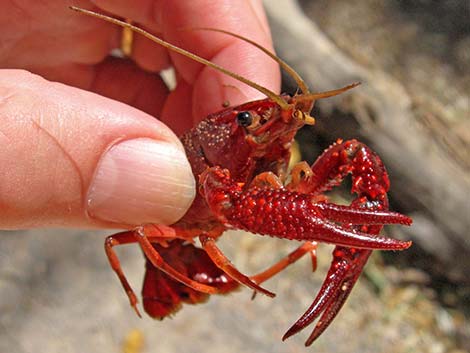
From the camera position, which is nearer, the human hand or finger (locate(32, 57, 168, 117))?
the human hand

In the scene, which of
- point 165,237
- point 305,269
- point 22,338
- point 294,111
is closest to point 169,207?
point 165,237

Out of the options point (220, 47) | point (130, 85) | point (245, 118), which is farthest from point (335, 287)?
point (130, 85)

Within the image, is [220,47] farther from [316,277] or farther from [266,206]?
[316,277]

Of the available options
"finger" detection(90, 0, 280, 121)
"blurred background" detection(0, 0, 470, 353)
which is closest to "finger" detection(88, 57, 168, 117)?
"finger" detection(90, 0, 280, 121)

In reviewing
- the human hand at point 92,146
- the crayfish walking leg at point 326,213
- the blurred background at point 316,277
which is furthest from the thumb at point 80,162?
the blurred background at point 316,277

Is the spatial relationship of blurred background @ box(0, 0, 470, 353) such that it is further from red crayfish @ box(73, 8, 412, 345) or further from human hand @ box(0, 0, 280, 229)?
human hand @ box(0, 0, 280, 229)
